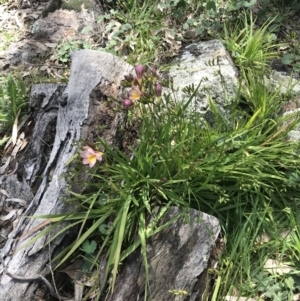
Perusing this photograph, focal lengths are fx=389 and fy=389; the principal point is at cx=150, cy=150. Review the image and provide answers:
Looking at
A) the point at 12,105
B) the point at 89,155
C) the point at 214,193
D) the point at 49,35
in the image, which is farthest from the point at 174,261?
the point at 49,35

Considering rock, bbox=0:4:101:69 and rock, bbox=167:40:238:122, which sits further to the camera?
rock, bbox=0:4:101:69

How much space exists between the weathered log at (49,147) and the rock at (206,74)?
0.43 m

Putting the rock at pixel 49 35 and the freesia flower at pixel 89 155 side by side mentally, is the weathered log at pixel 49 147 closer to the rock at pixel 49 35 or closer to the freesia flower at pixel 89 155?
the freesia flower at pixel 89 155

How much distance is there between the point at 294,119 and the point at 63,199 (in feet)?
5.13

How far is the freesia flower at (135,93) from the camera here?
198cm

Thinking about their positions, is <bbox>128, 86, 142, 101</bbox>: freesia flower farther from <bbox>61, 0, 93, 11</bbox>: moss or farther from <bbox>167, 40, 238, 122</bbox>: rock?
<bbox>61, 0, 93, 11</bbox>: moss

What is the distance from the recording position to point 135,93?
1.99 m

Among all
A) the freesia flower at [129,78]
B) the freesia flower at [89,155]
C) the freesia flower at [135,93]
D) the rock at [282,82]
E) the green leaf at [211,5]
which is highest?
the freesia flower at [129,78]

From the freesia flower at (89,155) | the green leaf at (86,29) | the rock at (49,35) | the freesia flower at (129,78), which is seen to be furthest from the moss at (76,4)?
the freesia flower at (89,155)

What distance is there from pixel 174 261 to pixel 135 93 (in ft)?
2.99

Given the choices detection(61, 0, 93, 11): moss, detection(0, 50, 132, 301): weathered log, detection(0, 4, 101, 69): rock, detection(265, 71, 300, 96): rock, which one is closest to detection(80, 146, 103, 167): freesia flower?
detection(0, 50, 132, 301): weathered log

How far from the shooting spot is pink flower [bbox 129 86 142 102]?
6.51ft

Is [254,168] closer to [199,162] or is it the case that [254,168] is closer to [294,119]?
[199,162]

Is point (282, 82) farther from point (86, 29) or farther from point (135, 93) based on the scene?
point (86, 29)
